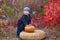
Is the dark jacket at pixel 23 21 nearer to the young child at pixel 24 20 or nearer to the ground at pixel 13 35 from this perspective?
the young child at pixel 24 20

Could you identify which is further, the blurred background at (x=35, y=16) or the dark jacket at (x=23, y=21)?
the blurred background at (x=35, y=16)

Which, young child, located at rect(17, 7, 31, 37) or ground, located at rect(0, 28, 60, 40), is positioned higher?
young child, located at rect(17, 7, 31, 37)

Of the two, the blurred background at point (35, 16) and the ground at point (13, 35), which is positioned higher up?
the blurred background at point (35, 16)

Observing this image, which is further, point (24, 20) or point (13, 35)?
point (13, 35)

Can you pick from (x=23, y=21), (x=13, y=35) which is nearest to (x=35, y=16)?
(x=13, y=35)

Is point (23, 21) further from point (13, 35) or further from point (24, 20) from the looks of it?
point (13, 35)

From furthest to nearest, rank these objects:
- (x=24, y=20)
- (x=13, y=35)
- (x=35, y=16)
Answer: (x=35, y=16), (x=13, y=35), (x=24, y=20)

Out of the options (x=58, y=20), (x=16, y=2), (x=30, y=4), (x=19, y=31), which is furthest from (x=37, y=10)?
(x=19, y=31)

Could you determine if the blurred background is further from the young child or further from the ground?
the young child

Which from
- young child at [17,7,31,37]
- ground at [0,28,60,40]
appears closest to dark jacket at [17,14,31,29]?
young child at [17,7,31,37]

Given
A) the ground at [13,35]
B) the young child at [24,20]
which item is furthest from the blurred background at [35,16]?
the young child at [24,20]

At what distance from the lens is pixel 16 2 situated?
9164mm

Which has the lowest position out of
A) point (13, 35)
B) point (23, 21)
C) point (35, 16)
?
point (13, 35)

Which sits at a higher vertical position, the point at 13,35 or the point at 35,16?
the point at 35,16
